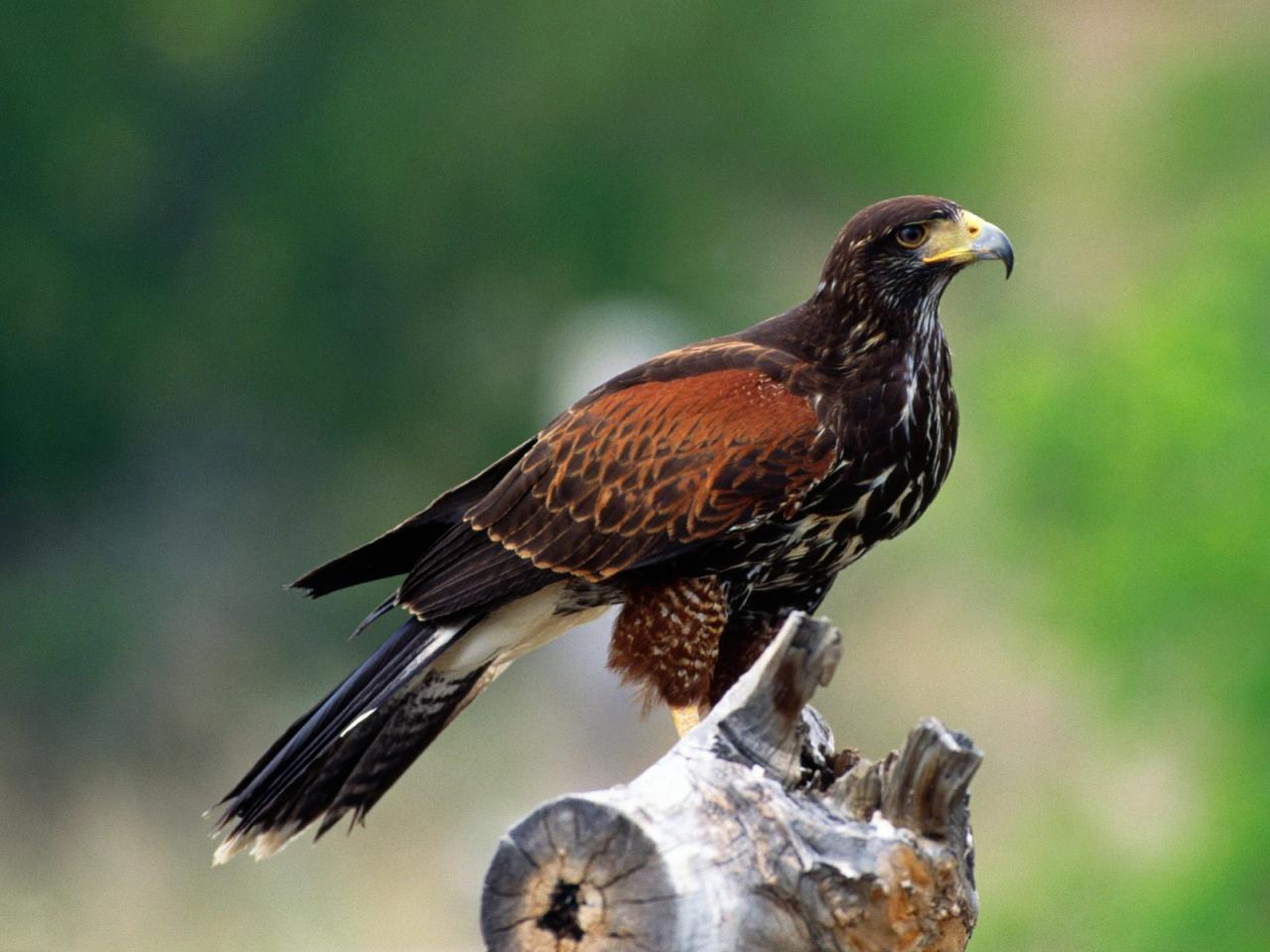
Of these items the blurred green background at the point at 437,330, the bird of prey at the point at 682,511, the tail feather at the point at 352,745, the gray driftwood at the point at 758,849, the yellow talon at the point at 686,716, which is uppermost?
the blurred green background at the point at 437,330

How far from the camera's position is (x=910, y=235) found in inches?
217

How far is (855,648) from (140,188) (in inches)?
304

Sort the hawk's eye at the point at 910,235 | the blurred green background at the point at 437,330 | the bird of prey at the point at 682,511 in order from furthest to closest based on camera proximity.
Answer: the blurred green background at the point at 437,330
the hawk's eye at the point at 910,235
the bird of prey at the point at 682,511

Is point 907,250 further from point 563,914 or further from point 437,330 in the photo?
point 437,330

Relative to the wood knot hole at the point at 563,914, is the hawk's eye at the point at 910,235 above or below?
above

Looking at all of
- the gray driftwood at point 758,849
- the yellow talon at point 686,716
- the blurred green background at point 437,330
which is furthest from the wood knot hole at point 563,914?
the blurred green background at point 437,330

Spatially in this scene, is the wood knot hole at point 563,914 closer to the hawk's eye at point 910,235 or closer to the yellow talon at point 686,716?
the yellow talon at point 686,716

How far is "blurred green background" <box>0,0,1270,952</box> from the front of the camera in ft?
49.5

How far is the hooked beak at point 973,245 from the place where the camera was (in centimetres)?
536

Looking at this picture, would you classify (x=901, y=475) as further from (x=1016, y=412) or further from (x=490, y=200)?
(x=490, y=200)

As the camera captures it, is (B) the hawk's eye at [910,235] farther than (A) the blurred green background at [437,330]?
No

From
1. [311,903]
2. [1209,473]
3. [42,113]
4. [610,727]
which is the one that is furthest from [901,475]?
[42,113]

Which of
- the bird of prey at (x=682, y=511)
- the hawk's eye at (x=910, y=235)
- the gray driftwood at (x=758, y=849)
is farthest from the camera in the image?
the hawk's eye at (x=910, y=235)

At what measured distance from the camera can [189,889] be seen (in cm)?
1476
